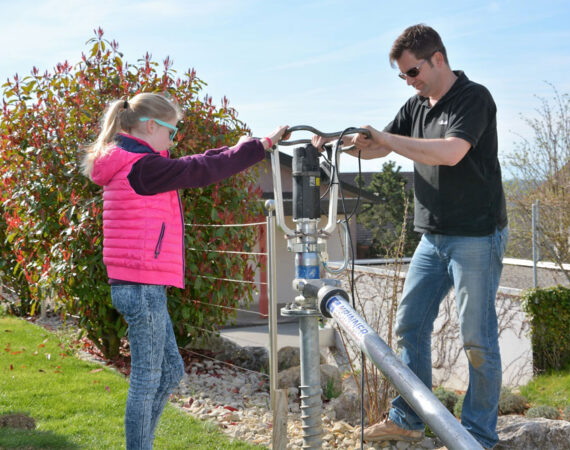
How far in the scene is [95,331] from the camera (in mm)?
5762

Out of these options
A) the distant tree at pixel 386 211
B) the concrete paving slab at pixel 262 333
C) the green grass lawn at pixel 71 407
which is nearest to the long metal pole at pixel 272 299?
the green grass lawn at pixel 71 407

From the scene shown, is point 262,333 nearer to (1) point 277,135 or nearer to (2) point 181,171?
(2) point 181,171

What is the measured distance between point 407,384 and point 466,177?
1.81 meters

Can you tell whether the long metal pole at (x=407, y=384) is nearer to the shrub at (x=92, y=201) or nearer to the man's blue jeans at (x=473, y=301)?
the man's blue jeans at (x=473, y=301)

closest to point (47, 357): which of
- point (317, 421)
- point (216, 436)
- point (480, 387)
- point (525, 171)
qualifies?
point (216, 436)

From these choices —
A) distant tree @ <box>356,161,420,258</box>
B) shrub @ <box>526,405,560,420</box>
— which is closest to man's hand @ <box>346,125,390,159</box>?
shrub @ <box>526,405,560,420</box>

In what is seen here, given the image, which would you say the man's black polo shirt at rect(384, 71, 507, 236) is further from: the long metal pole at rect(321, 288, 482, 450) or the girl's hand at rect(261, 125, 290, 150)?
the long metal pole at rect(321, 288, 482, 450)

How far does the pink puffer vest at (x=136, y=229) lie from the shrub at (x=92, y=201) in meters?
2.63

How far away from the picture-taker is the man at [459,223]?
2.87m

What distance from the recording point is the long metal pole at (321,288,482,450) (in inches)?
46.1

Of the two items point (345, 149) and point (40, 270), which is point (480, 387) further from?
point (40, 270)

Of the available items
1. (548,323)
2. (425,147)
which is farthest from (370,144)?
(548,323)

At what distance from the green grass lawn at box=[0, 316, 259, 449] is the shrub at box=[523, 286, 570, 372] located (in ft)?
13.8

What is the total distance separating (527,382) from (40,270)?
16.3 feet
